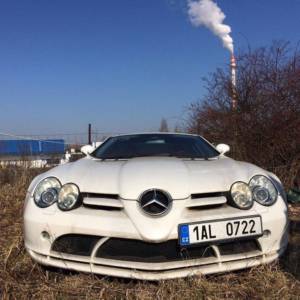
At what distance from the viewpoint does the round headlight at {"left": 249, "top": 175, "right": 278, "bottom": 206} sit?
295 centimetres

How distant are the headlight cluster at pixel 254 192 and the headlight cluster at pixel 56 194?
44.4 inches

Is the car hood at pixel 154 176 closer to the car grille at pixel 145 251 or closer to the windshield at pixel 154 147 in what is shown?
the car grille at pixel 145 251

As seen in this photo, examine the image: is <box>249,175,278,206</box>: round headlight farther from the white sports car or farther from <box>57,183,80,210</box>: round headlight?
<box>57,183,80,210</box>: round headlight

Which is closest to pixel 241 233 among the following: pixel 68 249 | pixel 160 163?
pixel 160 163

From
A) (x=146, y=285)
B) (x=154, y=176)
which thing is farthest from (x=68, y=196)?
(x=146, y=285)

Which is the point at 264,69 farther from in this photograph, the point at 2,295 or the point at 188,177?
the point at 2,295

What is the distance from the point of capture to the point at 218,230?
2.64 metres

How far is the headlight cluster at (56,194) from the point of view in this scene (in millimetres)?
2854

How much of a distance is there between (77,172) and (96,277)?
32.2 inches

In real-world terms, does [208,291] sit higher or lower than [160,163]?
lower

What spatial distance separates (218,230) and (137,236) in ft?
1.74

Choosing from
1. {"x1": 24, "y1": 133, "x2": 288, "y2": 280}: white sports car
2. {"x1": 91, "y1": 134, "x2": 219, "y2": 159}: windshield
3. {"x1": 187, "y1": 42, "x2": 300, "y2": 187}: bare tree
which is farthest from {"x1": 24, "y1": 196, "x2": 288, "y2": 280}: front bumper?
{"x1": 187, "y1": 42, "x2": 300, "y2": 187}: bare tree

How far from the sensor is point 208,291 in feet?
8.26

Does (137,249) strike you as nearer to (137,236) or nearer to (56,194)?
(137,236)
